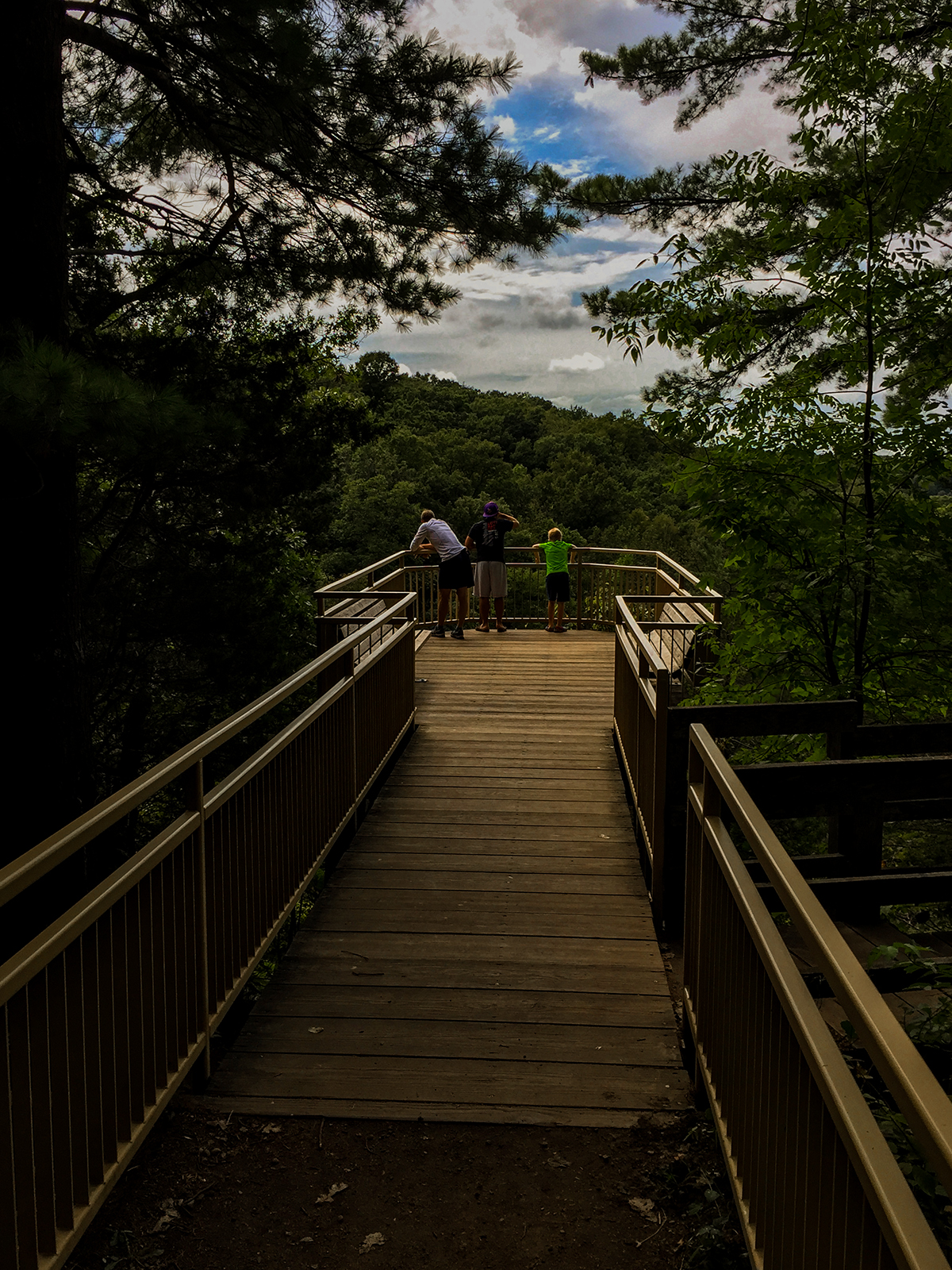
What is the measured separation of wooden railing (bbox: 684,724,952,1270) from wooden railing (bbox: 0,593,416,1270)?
1.50m

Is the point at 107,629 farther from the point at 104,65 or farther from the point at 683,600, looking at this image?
the point at 683,600

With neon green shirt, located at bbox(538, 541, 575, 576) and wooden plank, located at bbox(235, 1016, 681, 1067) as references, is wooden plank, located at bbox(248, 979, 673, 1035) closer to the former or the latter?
wooden plank, located at bbox(235, 1016, 681, 1067)

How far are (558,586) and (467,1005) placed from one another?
9785 mm

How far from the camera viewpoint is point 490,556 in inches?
512

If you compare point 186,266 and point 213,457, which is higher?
point 186,266

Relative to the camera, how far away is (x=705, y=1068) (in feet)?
9.80

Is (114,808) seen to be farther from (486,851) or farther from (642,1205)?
(486,851)

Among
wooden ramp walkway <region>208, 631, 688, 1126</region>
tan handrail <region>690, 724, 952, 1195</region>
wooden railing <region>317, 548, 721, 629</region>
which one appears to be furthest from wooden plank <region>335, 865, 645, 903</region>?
wooden railing <region>317, 548, 721, 629</region>

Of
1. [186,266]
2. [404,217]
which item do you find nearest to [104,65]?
[186,266]

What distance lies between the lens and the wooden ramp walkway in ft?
10.8

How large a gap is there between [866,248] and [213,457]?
625 cm

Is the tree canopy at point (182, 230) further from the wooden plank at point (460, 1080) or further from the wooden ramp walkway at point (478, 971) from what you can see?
the wooden plank at point (460, 1080)

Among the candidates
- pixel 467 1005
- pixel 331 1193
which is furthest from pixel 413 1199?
pixel 467 1005

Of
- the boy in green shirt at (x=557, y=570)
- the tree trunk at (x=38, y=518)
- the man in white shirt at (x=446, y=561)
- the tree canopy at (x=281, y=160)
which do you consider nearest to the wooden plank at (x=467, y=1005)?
the tree trunk at (x=38, y=518)
